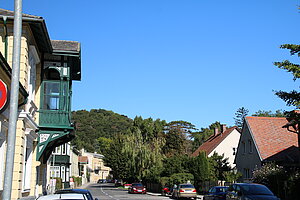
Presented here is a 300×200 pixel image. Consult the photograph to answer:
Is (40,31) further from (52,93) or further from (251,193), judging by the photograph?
(251,193)

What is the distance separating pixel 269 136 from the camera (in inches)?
1569

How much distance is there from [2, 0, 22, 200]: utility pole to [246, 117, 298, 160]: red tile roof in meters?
32.7

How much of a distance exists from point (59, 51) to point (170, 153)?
167ft

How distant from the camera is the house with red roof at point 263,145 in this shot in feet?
119

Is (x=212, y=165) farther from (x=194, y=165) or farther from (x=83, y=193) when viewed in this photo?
(x=83, y=193)

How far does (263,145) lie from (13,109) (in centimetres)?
3439

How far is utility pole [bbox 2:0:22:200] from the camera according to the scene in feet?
21.5

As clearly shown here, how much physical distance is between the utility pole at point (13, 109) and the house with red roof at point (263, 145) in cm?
3107

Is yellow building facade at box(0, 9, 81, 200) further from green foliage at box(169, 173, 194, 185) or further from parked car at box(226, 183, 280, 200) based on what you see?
green foliage at box(169, 173, 194, 185)

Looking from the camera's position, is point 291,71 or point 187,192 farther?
point 187,192

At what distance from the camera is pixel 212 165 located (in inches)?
1646

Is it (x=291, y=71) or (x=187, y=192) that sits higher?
(x=291, y=71)

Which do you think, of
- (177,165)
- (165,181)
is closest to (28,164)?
(177,165)

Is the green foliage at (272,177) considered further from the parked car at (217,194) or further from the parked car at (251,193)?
the parked car at (251,193)
